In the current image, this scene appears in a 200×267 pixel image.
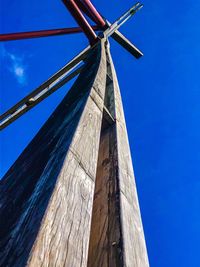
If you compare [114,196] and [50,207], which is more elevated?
[114,196]

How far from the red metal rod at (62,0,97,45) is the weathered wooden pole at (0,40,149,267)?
1.52m

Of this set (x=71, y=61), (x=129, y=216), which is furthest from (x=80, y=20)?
(x=129, y=216)

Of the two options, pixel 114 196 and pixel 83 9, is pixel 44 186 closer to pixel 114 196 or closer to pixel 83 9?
pixel 114 196

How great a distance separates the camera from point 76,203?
0.81m

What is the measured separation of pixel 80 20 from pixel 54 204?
8.75 ft

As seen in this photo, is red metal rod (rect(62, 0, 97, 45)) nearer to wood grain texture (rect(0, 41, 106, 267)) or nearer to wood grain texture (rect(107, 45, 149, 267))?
wood grain texture (rect(107, 45, 149, 267))

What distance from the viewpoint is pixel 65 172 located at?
0.85 metres

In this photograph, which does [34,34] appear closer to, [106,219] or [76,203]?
[106,219]

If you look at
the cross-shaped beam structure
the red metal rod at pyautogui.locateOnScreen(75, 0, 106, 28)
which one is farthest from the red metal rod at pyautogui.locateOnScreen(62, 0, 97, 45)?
the red metal rod at pyautogui.locateOnScreen(75, 0, 106, 28)

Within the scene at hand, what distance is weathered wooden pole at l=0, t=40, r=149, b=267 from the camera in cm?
66

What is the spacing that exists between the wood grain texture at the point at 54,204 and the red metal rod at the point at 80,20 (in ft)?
6.18

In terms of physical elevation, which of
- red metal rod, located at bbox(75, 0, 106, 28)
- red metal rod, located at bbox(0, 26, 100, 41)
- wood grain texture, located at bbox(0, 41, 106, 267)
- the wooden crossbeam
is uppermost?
red metal rod, located at bbox(75, 0, 106, 28)

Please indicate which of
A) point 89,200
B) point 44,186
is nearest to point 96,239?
point 89,200

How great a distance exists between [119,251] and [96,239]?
141 mm
